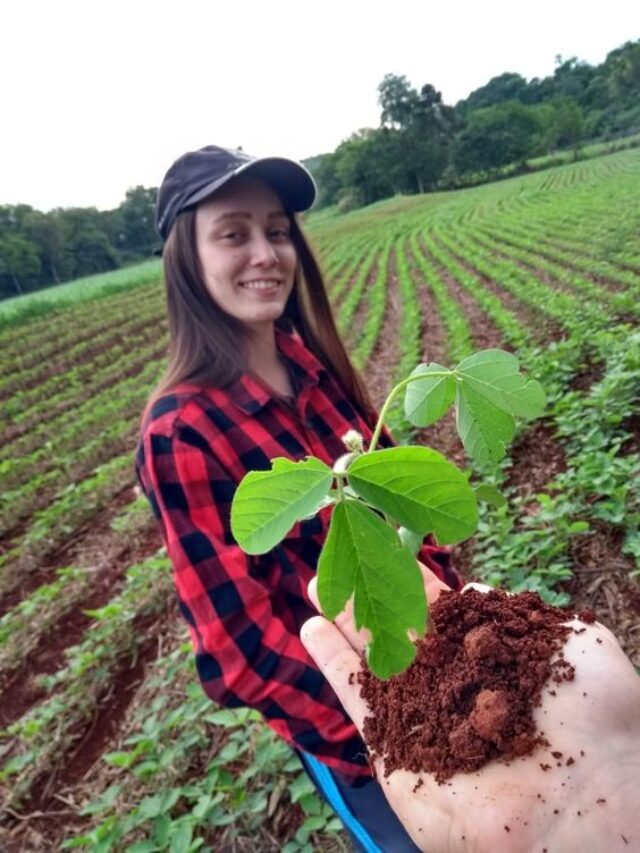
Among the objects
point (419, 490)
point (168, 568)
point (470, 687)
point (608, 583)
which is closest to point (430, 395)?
point (419, 490)

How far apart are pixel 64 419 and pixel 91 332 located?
7.83 meters

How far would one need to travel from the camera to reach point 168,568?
3.95 meters

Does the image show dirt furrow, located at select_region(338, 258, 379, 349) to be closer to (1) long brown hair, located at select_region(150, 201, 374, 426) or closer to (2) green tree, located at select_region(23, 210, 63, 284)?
(1) long brown hair, located at select_region(150, 201, 374, 426)

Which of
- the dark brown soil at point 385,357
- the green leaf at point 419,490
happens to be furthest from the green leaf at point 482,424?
the dark brown soil at point 385,357

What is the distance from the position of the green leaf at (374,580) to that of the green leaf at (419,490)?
2 centimetres

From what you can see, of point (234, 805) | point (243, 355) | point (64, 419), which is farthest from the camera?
point (64, 419)

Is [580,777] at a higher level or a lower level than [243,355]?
lower

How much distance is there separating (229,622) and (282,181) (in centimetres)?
144

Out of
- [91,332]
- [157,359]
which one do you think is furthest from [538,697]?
[91,332]

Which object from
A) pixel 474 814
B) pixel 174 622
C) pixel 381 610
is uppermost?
pixel 381 610

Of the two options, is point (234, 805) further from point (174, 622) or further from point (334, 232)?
point (334, 232)

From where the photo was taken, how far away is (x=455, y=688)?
758 millimetres

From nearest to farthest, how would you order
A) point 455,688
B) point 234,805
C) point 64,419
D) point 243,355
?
point 455,688, point 243,355, point 234,805, point 64,419

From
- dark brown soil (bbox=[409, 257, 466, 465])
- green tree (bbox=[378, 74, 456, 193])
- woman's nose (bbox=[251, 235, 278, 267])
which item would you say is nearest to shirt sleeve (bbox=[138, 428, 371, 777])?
woman's nose (bbox=[251, 235, 278, 267])
